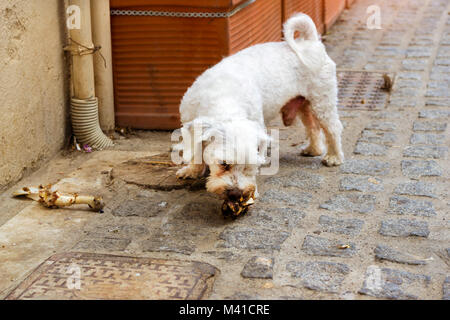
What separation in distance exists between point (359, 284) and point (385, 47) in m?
6.60

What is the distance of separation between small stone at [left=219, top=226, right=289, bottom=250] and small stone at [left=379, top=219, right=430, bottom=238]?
2.24 ft

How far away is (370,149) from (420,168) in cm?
64

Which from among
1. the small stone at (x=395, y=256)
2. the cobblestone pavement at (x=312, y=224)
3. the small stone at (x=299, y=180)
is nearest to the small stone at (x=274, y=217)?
the cobblestone pavement at (x=312, y=224)

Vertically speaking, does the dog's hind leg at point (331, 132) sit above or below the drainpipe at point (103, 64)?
below

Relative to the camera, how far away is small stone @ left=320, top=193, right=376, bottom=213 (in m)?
4.76

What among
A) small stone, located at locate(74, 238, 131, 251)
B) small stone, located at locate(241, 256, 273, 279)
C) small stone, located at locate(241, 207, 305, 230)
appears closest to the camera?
small stone, located at locate(241, 256, 273, 279)

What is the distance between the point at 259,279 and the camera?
12.2 ft

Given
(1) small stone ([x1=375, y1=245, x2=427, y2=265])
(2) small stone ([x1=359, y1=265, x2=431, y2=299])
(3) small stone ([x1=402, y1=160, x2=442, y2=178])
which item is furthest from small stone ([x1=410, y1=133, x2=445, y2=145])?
(2) small stone ([x1=359, y1=265, x2=431, y2=299])

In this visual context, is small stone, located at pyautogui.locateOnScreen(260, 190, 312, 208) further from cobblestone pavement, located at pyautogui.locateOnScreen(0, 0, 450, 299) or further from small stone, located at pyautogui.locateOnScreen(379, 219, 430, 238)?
small stone, located at pyautogui.locateOnScreen(379, 219, 430, 238)

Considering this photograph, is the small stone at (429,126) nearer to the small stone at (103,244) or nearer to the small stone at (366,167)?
the small stone at (366,167)

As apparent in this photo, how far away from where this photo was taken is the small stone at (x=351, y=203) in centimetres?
476

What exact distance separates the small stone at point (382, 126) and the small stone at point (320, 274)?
3.00 meters

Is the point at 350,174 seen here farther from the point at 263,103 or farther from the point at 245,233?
the point at 245,233

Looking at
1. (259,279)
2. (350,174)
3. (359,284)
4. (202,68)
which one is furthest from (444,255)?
(202,68)
